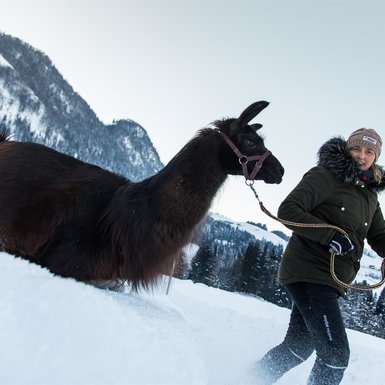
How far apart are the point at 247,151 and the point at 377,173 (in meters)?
1.21

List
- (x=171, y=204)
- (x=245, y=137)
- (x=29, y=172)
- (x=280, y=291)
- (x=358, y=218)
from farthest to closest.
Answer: (x=280, y=291) → (x=29, y=172) → (x=245, y=137) → (x=171, y=204) → (x=358, y=218)

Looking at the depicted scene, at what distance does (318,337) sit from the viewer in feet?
9.49

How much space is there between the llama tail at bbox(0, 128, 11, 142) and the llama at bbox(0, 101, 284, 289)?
104cm

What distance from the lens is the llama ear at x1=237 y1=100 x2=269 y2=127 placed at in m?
4.02

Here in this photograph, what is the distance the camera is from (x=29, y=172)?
14.5 feet

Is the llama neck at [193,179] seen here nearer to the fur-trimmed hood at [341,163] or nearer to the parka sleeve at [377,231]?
the fur-trimmed hood at [341,163]

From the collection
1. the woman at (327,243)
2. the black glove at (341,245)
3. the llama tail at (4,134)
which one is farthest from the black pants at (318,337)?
the llama tail at (4,134)

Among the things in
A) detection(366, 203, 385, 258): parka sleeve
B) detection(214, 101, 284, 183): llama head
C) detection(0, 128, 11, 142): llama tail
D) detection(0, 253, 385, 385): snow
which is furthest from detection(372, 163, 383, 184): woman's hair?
detection(0, 128, 11, 142): llama tail

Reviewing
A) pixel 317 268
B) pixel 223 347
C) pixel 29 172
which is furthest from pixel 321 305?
pixel 29 172

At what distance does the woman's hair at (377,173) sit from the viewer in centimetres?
327

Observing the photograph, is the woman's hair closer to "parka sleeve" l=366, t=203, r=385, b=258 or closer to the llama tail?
"parka sleeve" l=366, t=203, r=385, b=258

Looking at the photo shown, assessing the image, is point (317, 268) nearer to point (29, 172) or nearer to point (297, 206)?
point (297, 206)

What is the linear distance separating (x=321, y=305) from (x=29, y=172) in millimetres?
3223

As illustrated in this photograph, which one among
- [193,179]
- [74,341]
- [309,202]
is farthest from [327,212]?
[74,341]
